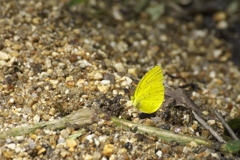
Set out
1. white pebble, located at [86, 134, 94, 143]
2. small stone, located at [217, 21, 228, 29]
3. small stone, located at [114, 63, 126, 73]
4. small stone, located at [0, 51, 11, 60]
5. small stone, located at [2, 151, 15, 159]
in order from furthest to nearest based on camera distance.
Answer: small stone, located at [217, 21, 228, 29]
small stone, located at [114, 63, 126, 73]
small stone, located at [0, 51, 11, 60]
white pebble, located at [86, 134, 94, 143]
small stone, located at [2, 151, 15, 159]

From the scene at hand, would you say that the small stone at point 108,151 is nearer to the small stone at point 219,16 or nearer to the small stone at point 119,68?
the small stone at point 119,68

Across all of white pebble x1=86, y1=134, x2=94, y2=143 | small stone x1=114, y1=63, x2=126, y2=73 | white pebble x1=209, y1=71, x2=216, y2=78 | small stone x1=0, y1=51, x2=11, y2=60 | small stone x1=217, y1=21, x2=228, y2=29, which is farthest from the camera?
small stone x1=217, y1=21, x2=228, y2=29

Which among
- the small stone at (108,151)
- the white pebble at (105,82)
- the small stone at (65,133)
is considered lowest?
the small stone at (108,151)

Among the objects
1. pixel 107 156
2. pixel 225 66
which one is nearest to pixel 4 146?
pixel 107 156

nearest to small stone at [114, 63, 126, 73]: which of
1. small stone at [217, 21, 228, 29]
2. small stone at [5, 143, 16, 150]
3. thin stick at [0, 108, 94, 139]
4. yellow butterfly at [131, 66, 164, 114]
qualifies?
yellow butterfly at [131, 66, 164, 114]

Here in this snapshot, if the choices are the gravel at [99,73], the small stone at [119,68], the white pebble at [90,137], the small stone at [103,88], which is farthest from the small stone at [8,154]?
the small stone at [119,68]

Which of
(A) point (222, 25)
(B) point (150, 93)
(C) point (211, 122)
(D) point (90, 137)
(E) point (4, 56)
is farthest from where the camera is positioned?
(A) point (222, 25)

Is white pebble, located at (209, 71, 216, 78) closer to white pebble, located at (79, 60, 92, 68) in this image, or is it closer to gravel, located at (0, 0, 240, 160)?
gravel, located at (0, 0, 240, 160)

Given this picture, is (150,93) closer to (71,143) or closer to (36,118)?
(71,143)

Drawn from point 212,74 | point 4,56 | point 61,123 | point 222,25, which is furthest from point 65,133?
point 222,25
